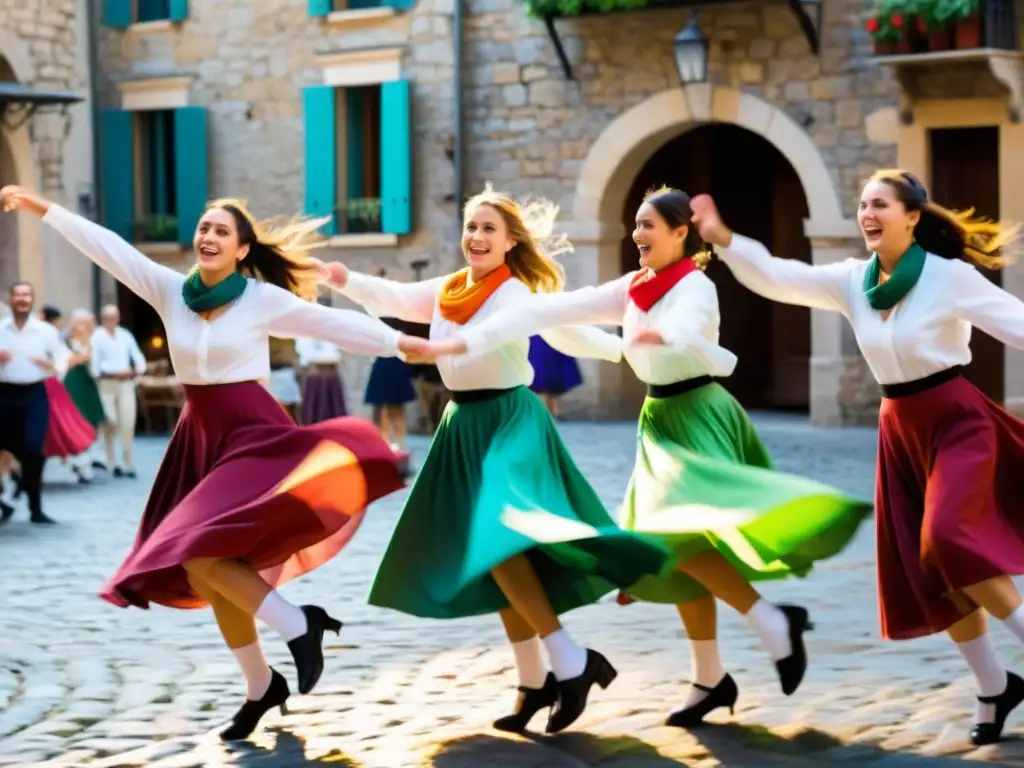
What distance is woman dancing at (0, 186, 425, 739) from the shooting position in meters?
6.16

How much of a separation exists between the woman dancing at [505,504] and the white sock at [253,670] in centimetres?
42

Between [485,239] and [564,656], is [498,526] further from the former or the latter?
[485,239]

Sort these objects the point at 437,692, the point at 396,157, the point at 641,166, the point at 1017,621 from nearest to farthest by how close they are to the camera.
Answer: the point at 1017,621 < the point at 437,692 < the point at 641,166 < the point at 396,157

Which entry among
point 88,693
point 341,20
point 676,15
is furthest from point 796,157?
point 88,693

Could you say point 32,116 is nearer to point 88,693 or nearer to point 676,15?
point 676,15

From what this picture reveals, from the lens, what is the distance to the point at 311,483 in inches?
249

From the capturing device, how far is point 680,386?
6.50 m

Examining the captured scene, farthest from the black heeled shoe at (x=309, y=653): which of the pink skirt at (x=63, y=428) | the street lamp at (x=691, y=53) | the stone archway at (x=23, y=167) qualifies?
the stone archway at (x=23, y=167)

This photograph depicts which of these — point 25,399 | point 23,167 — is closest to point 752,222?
point 23,167

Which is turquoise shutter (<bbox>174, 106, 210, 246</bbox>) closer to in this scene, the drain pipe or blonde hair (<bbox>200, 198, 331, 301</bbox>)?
the drain pipe

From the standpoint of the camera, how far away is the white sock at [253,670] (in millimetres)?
6316

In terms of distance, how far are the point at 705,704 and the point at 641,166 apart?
49.7 ft

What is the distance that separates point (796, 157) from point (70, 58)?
870cm

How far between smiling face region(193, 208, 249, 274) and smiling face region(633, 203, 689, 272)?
1.29 m
